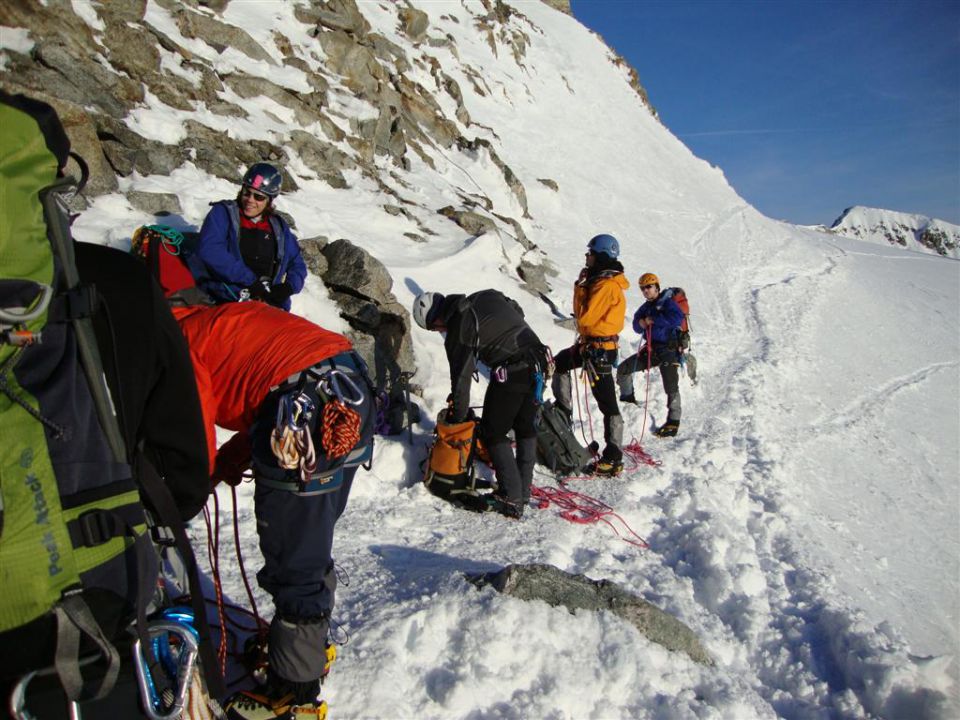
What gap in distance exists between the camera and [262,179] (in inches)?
205

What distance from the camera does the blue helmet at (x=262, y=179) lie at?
5.21 metres

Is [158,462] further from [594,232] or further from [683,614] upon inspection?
[594,232]

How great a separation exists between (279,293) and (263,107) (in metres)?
8.17

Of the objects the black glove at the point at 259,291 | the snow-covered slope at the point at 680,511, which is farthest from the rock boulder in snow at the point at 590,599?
the black glove at the point at 259,291

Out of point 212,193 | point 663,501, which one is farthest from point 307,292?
point 663,501

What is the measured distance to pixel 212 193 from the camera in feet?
26.7

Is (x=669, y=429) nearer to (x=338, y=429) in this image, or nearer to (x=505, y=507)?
(x=505, y=507)

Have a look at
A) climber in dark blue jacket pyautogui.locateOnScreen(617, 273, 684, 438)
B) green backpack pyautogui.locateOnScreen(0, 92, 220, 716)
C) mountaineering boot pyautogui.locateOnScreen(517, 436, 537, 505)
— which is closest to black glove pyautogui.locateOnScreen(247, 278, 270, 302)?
mountaineering boot pyautogui.locateOnScreen(517, 436, 537, 505)

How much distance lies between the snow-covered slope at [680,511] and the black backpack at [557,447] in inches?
7.9

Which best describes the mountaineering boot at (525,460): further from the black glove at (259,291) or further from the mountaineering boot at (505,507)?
the black glove at (259,291)

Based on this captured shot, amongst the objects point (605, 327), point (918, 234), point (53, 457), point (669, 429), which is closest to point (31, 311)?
point (53, 457)

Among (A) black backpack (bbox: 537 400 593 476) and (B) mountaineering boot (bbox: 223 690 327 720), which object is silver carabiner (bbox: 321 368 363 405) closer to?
(B) mountaineering boot (bbox: 223 690 327 720)

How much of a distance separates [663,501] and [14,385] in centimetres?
580

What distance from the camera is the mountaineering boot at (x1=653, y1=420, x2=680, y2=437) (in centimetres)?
817
